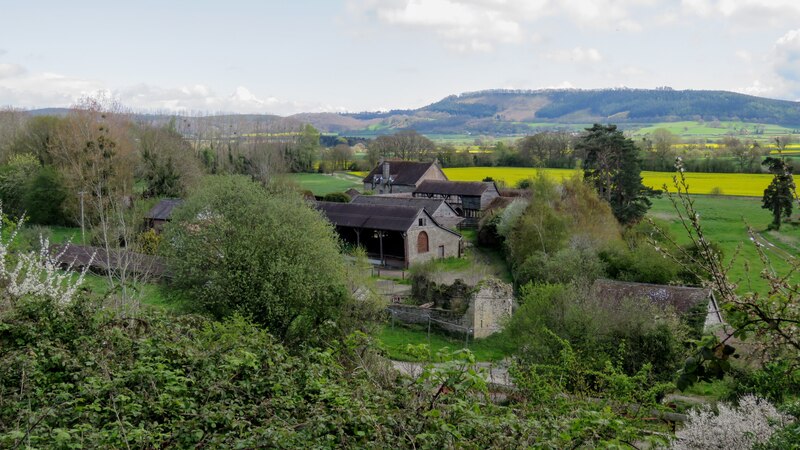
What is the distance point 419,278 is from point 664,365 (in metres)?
13.6

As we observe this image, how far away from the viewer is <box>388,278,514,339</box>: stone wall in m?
24.5

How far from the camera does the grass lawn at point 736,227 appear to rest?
1331 inches

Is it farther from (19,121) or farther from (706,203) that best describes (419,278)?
(19,121)

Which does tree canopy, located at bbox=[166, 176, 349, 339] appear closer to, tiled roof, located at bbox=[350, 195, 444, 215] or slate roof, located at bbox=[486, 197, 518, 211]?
tiled roof, located at bbox=[350, 195, 444, 215]

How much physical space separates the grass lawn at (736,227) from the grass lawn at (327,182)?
36467mm

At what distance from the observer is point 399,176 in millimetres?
63312

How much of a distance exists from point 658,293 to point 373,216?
2139 cm

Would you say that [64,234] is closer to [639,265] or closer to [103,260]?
[103,260]

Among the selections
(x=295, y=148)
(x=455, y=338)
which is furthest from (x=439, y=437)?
(x=295, y=148)

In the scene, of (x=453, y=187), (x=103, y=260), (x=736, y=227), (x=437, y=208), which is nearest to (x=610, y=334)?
(x=103, y=260)

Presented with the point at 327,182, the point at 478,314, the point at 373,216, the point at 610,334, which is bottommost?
the point at 478,314

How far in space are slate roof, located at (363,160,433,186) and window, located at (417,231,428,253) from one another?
23287mm

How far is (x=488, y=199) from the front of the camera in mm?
53875

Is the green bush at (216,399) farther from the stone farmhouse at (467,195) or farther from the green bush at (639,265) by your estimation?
the stone farmhouse at (467,195)
